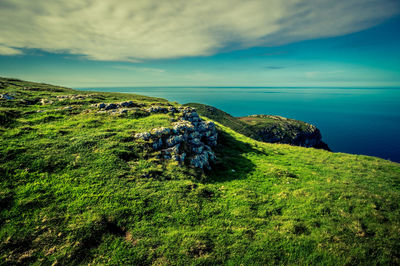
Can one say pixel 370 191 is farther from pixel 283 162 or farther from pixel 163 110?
pixel 163 110

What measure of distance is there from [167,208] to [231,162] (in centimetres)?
1431

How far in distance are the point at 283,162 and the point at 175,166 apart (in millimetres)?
19778

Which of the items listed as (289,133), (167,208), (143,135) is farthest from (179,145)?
(289,133)

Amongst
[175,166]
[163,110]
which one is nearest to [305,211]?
[175,166]

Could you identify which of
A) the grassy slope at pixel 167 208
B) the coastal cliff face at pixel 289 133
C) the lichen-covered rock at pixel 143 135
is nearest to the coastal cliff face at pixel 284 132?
the coastal cliff face at pixel 289 133

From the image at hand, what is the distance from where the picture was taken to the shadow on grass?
21.8 meters

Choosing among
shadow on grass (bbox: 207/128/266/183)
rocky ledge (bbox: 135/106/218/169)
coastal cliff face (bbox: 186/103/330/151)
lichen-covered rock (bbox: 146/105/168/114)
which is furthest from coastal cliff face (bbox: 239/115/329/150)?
rocky ledge (bbox: 135/106/218/169)

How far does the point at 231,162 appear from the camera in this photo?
26172mm

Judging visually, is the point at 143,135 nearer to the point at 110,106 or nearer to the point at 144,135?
the point at 144,135

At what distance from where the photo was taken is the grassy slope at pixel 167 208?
429 inches

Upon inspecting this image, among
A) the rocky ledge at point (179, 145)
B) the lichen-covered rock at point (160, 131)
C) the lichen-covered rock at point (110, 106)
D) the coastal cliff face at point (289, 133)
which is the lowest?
the coastal cliff face at point (289, 133)

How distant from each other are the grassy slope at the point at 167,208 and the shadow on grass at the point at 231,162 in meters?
0.28

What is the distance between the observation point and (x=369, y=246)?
11.5 metres

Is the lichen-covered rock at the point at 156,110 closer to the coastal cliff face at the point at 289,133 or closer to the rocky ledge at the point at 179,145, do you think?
the rocky ledge at the point at 179,145
